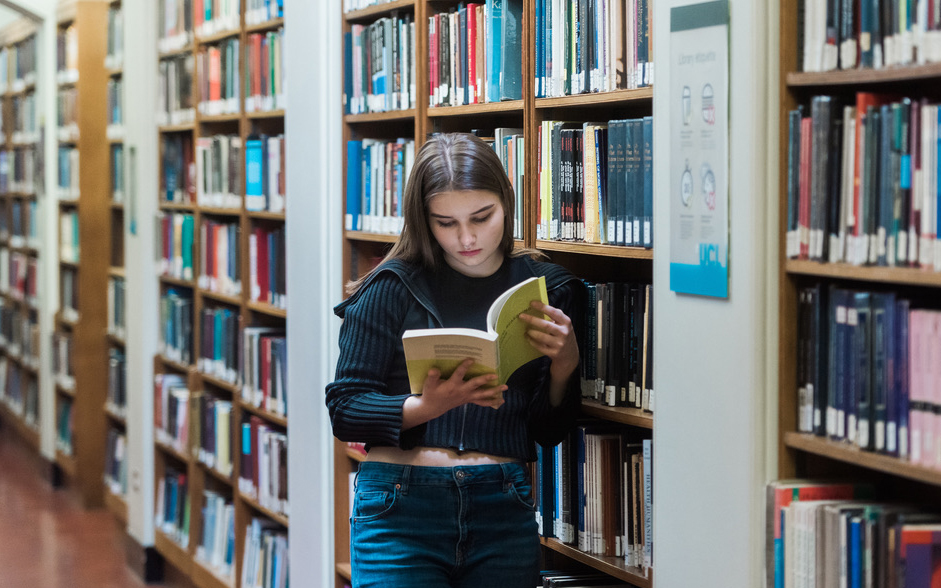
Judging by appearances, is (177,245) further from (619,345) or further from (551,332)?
(551,332)

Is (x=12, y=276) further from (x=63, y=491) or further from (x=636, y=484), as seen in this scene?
(x=636, y=484)

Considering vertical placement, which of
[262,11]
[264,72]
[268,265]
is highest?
[262,11]

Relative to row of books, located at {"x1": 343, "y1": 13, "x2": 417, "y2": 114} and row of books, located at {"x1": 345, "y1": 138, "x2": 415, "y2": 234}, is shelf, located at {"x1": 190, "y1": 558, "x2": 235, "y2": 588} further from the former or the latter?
row of books, located at {"x1": 343, "y1": 13, "x2": 417, "y2": 114}

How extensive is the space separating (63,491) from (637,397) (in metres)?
5.35

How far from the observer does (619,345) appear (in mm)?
2395

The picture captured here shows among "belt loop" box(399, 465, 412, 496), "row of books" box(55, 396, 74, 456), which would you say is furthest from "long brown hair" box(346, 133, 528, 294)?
"row of books" box(55, 396, 74, 456)

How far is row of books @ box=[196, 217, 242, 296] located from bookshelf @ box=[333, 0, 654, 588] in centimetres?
105

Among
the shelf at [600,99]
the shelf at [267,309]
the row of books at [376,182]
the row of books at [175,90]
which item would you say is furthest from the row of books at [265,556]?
the shelf at [600,99]

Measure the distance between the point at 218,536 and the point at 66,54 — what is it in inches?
137

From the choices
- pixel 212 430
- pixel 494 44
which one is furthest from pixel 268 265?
pixel 494 44

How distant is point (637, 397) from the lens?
93.0 inches

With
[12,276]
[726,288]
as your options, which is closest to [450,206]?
[726,288]

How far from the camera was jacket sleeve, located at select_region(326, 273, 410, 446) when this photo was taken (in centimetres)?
207

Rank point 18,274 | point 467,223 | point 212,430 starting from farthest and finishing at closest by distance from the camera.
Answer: point 18,274 < point 212,430 < point 467,223
